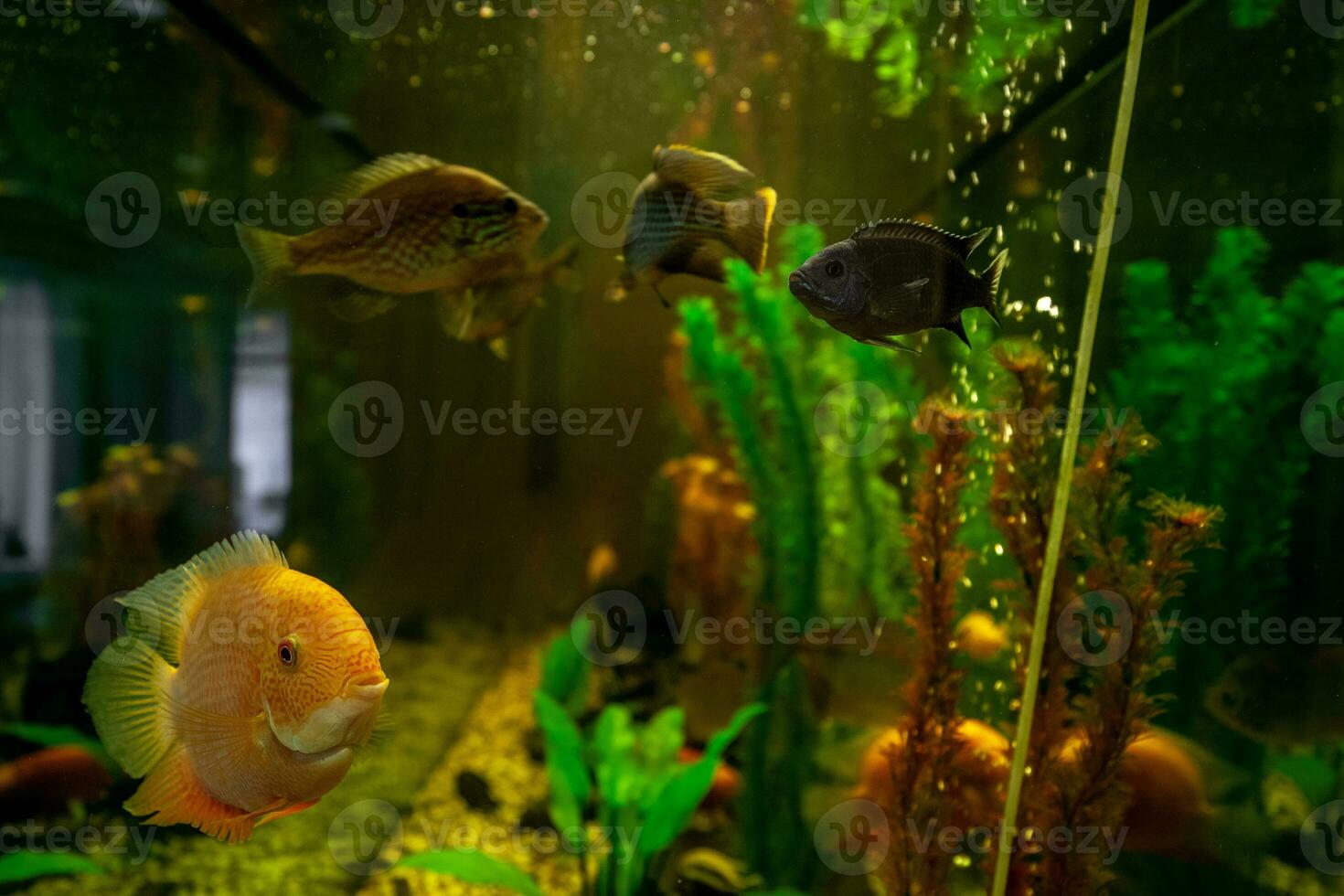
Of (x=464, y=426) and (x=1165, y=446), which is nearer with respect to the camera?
(x=464, y=426)

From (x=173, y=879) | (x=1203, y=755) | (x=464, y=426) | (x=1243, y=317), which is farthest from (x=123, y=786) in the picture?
(x=1243, y=317)

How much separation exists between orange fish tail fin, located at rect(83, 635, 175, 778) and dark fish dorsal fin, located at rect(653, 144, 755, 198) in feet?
4.23

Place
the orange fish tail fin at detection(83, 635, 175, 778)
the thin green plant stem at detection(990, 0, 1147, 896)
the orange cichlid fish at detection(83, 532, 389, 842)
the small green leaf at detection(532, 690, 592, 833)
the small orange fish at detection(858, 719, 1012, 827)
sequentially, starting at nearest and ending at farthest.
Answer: the orange cichlid fish at detection(83, 532, 389, 842), the orange fish tail fin at detection(83, 635, 175, 778), the thin green plant stem at detection(990, 0, 1147, 896), the small orange fish at detection(858, 719, 1012, 827), the small green leaf at detection(532, 690, 592, 833)

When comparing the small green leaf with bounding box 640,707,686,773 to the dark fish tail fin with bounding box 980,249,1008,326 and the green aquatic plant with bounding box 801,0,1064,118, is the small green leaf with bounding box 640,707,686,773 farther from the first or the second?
the green aquatic plant with bounding box 801,0,1064,118

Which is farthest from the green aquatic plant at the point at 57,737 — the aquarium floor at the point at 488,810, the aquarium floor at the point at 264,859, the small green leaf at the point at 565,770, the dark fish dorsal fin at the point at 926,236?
the dark fish dorsal fin at the point at 926,236

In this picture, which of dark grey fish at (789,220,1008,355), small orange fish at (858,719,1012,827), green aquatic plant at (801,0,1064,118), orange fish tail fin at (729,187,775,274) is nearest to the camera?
dark grey fish at (789,220,1008,355)

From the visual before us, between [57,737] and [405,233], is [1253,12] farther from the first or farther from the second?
[57,737]

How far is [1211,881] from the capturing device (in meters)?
2.64

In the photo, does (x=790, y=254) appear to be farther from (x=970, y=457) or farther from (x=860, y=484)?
(x=970, y=457)

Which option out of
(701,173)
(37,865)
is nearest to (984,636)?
(701,173)

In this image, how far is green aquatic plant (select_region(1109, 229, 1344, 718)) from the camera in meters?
2.86

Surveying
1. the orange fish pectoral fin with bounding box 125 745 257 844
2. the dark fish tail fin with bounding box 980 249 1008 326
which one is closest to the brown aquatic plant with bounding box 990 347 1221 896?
the dark fish tail fin with bounding box 980 249 1008 326

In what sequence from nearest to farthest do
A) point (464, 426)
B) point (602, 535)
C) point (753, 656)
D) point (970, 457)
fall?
1. point (464, 426)
2. point (970, 457)
3. point (753, 656)
4. point (602, 535)

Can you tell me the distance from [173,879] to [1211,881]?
11.9ft
